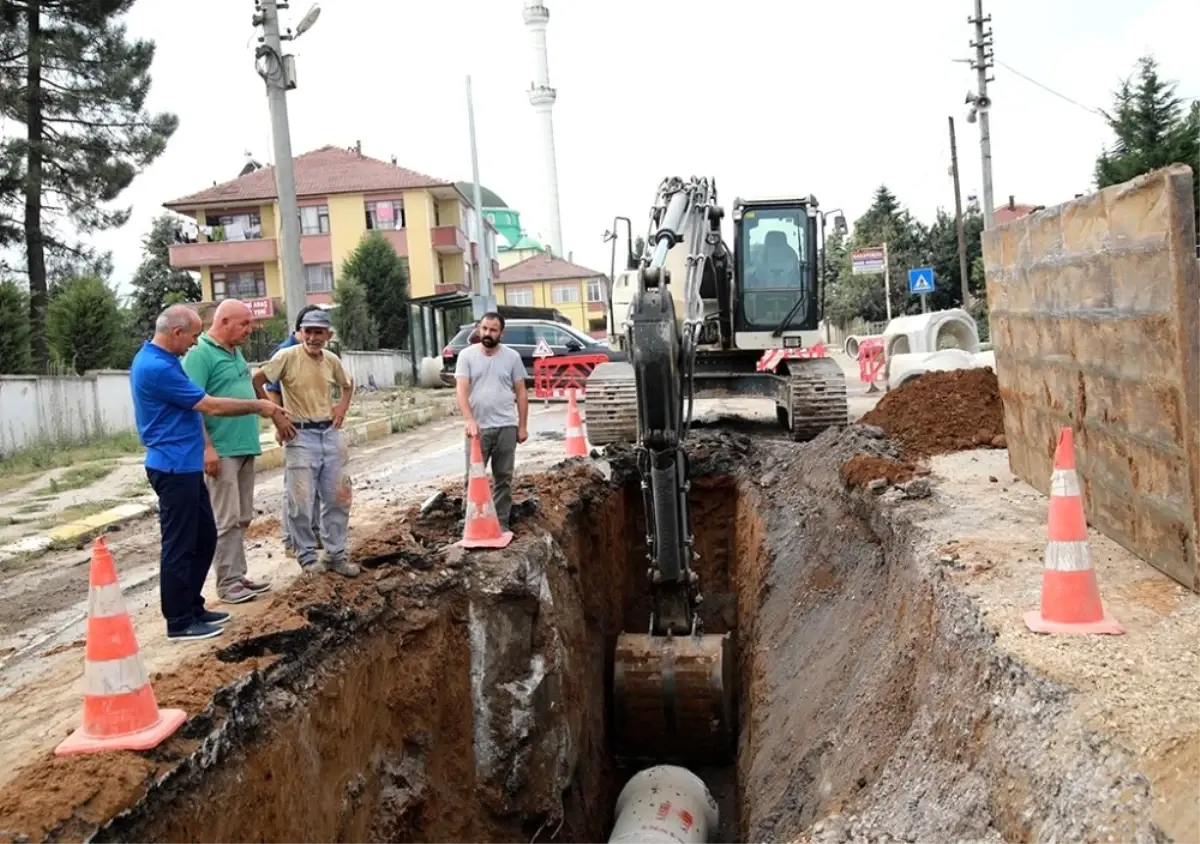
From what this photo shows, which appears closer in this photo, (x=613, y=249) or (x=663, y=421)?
(x=663, y=421)

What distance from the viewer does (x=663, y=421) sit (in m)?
7.05

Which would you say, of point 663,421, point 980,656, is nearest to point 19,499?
point 663,421

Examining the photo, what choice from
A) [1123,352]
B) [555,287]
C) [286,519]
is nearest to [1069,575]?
[1123,352]

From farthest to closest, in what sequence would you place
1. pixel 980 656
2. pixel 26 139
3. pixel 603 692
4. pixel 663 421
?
pixel 26 139, pixel 603 692, pixel 663 421, pixel 980 656

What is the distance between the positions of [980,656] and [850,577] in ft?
10.3

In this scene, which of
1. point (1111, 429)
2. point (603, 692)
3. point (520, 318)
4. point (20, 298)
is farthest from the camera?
point (520, 318)

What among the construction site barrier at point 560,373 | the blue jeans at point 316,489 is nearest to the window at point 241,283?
the construction site barrier at point 560,373

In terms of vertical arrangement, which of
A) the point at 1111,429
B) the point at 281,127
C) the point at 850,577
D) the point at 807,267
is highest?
the point at 281,127

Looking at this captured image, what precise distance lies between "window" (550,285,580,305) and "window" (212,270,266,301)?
26.2 meters

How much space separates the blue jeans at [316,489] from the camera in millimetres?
6156

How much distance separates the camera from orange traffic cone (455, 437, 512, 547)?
6.90 metres

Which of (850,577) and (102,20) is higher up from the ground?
(102,20)

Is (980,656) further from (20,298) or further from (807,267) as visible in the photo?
(20,298)

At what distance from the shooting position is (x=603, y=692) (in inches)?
348
